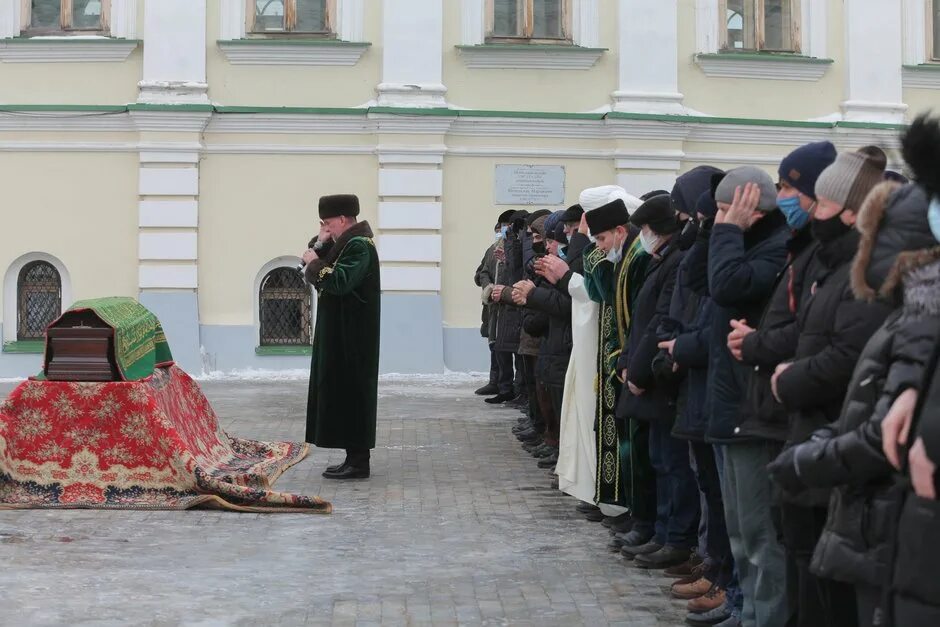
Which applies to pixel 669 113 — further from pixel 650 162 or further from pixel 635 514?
pixel 635 514

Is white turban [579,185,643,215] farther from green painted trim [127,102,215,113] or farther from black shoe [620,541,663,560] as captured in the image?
green painted trim [127,102,215,113]

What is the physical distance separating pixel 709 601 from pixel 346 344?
4168 millimetres

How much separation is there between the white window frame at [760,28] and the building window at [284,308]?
570 centimetres

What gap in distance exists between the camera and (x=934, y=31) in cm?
1828

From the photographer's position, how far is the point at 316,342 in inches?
383

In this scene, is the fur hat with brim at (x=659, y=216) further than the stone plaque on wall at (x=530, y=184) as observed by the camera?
No

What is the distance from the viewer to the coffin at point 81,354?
864 cm

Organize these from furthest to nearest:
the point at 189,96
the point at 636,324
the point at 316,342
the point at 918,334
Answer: the point at 189,96 < the point at 316,342 < the point at 636,324 < the point at 918,334

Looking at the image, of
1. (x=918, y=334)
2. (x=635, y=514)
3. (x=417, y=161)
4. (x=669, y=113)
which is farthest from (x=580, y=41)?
(x=918, y=334)

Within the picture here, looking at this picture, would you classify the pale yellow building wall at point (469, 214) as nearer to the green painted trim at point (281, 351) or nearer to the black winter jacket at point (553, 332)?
the green painted trim at point (281, 351)

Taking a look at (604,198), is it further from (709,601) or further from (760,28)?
(760,28)

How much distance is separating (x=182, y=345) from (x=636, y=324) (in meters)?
10.7

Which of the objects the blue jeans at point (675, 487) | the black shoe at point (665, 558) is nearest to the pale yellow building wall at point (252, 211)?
the blue jeans at point (675, 487)

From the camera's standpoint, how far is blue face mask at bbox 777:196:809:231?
5016 millimetres
